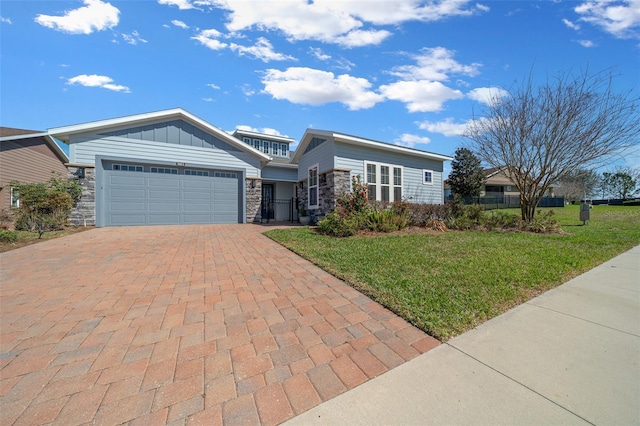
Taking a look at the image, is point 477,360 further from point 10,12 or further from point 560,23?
point 10,12

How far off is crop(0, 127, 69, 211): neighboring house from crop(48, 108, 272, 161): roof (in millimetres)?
1219

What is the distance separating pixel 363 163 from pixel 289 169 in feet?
20.7

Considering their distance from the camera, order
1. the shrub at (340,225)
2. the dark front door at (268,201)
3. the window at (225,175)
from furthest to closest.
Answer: the dark front door at (268,201), the window at (225,175), the shrub at (340,225)

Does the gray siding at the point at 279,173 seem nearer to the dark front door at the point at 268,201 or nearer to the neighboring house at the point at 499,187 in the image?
the dark front door at the point at 268,201

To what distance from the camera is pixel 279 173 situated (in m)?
15.8

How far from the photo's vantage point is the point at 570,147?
8.94m

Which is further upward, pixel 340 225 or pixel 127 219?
pixel 127 219

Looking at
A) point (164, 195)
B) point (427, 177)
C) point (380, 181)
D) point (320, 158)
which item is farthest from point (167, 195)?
point (427, 177)

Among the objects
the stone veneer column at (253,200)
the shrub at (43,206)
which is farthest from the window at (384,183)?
the shrub at (43,206)

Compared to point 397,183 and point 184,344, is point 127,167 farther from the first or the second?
point 397,183

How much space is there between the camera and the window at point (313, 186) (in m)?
12.2

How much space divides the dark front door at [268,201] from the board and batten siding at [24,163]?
8925 millimetres

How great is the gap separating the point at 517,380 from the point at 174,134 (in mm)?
13646

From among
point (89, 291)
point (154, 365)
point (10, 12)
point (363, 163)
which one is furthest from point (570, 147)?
point (10, 12)
